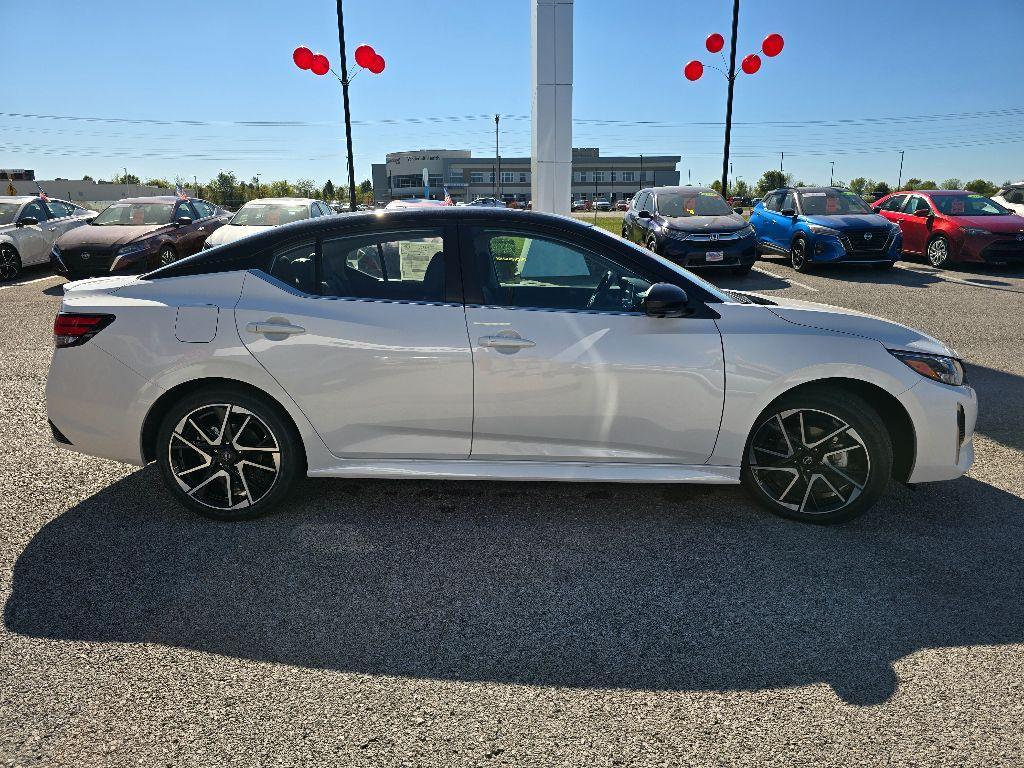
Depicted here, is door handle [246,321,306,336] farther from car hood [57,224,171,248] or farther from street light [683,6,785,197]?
street light [683,6,785,197]

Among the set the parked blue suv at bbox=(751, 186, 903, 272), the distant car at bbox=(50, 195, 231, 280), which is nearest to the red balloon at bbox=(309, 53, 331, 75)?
the distant car at bbox=(50, 195, 231, 280)

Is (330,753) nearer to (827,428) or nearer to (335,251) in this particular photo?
Result: (335,251)

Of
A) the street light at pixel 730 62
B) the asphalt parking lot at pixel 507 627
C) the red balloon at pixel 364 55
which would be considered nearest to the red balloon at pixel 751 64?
the street light at pixel 730 62

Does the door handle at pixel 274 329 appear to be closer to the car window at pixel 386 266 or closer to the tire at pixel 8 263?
the car window at pixel 386 266

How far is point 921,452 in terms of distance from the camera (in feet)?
12.1

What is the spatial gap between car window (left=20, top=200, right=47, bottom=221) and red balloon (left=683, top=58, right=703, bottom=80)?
14.2 meters

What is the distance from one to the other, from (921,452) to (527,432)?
6.40 feet

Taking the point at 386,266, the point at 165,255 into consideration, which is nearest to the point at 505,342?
the point at 386,266

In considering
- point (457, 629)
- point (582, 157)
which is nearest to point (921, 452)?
point (457, 629)

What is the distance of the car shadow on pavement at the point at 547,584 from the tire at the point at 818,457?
0.12 metres

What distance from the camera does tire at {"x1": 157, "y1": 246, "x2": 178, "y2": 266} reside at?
42.1 feet

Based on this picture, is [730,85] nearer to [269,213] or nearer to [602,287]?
[269,213]

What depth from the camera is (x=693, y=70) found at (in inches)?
685

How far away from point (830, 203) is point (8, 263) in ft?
51.8
